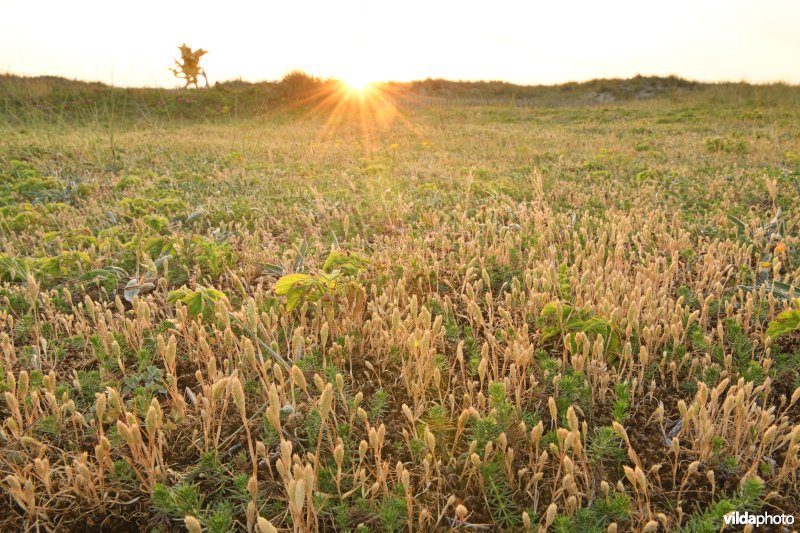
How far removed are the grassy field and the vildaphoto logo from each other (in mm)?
32

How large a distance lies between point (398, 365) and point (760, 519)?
1.54 metres

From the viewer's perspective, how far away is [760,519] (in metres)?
1.66

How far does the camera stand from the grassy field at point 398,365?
5.72 feet

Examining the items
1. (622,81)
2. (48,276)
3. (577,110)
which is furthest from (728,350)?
(622,81)

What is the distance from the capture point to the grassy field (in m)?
1.74

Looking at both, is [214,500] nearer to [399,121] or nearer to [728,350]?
[728,350]

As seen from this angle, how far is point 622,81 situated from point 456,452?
34128mm

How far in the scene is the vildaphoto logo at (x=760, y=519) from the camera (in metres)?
1.61

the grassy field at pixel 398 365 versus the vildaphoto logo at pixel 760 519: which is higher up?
the grassy field at pixel 398 365

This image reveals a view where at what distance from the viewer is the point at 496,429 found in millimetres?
1957

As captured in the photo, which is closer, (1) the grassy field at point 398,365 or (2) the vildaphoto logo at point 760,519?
(2) the vildaphoto logo at point 760,519

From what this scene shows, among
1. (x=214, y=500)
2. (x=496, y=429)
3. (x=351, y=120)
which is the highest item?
(x=351, y=120)

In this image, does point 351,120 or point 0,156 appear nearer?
point 0,156

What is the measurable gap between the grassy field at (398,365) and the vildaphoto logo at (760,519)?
1.2 inches
